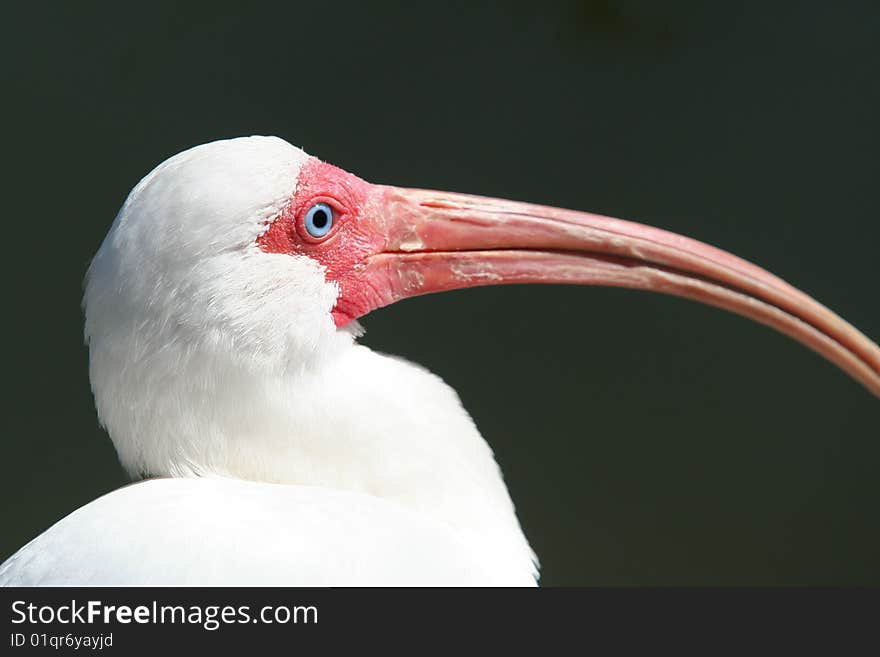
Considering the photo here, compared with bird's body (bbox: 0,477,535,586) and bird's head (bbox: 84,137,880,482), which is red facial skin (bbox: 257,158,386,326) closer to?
bird's head (bbox: 84,137,880,482)

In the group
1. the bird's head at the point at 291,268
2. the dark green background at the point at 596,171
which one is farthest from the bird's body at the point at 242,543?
the dark green background at the point at 596,171

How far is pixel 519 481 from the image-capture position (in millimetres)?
3691

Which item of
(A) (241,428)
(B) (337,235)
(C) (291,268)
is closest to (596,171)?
(B) (337,235)

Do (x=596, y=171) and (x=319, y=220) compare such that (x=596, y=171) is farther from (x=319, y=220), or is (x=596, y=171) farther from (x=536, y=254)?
(x=319, y=220)

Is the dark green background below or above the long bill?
above

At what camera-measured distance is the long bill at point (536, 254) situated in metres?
1.99

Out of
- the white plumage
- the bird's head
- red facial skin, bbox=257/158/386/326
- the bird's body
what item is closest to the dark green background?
the bird's head

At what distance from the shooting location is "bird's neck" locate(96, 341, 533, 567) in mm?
1777

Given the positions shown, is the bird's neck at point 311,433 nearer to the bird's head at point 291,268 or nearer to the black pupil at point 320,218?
the bird's head at point 291,268

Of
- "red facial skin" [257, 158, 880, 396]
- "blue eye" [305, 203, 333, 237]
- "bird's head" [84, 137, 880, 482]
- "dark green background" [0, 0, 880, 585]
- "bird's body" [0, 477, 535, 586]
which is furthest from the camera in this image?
"dark green background" [0, 0, 880, 585]

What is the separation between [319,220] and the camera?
1.88m

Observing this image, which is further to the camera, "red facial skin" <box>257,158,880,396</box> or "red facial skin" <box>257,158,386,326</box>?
"red facial skin" <box>257,158,880,396</box>

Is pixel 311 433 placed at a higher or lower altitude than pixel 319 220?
lower

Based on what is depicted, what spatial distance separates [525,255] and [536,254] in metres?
Result: 0.02
